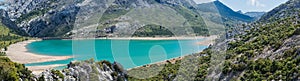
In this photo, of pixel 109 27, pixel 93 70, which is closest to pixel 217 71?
pixel 93 70

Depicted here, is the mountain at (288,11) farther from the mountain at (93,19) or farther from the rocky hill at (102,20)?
the mountain at (93,19)

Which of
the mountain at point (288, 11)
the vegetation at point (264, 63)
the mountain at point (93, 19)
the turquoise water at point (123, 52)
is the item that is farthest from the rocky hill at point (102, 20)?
the vegetation at point (264, 63)

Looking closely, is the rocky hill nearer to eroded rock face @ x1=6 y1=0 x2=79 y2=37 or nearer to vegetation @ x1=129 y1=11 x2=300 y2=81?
eroded rock face @ x1=6 y1=0 x2=79 y2=37

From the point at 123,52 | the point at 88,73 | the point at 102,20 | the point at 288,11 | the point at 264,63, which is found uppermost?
the point at 264,63

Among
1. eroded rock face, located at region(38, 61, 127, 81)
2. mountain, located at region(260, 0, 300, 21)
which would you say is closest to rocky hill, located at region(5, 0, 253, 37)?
mountain, located at region(260, 0, 300, 21)

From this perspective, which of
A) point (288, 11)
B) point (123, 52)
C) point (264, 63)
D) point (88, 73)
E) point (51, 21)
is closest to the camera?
point (264, 63)

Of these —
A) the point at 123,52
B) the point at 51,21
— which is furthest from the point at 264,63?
A: the point at 51,21

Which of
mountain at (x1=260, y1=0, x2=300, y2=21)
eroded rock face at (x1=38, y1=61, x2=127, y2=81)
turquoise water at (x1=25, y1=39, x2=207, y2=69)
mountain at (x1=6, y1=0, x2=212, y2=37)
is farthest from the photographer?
mountain at (x1=6, y1=0, x2=212, y2=37)

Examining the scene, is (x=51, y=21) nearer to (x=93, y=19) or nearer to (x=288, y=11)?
(x=93, y=19)

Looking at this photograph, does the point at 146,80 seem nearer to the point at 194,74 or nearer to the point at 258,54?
the point at 194,74

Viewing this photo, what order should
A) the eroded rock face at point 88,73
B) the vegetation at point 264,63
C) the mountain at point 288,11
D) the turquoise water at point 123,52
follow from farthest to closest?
1. the turquoise water at point 123,52
2. the mountain at point 288,11
3. the eroded rock face at point 88,73
4. the vegetation at point 264,63

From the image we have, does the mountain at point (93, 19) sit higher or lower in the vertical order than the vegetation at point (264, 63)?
lower
